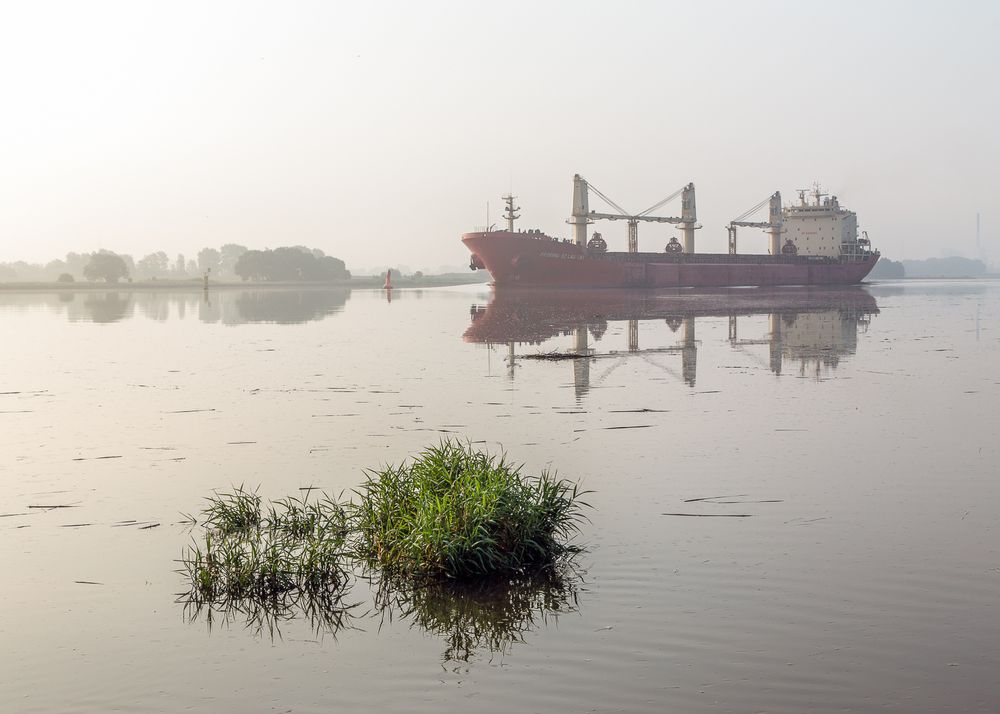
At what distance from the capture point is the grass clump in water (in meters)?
8.15

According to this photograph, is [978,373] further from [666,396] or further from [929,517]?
[929,517]

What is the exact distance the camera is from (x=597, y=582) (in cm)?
802

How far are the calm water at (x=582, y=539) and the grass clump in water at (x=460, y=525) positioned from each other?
376 millimetres

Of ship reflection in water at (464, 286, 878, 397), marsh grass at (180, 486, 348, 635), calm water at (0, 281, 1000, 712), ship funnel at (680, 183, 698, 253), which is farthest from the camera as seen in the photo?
ship funnel at (680, 183, 698, 253)

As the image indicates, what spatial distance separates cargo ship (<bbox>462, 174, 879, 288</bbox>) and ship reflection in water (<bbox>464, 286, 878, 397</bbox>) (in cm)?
2844

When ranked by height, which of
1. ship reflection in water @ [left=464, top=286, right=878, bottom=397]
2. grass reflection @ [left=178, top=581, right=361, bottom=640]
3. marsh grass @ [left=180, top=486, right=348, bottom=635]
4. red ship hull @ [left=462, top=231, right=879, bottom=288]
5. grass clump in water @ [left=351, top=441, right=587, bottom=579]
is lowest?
grass reflection @ [left=178, top=581, right=361, bottom=640]

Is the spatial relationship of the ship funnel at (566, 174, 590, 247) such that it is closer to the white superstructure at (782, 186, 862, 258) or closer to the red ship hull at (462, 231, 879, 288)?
the red ship hull at (462, 231, 879, 288)

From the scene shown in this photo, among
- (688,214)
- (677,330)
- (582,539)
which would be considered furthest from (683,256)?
(582,539)

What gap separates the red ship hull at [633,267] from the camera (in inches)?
3408

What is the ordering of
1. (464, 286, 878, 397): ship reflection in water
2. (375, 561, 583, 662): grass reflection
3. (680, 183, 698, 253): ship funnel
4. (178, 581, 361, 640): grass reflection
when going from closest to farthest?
(375, 561, 583, 662): grass reflection
(178, 581, 361, 640): grass reflection
(464, 286, 878, 397): ship reflection in water
(680, 183, 698, 253): ship funnel

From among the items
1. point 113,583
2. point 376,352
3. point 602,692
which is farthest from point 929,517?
point 376,352

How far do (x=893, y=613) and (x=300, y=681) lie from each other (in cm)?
441

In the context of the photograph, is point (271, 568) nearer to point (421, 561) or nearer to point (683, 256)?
point (421, 561)

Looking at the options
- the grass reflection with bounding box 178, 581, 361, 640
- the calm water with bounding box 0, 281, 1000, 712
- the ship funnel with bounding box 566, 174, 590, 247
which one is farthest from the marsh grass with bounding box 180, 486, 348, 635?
the ship funnel with bounding box 566, 174, 590, 247
